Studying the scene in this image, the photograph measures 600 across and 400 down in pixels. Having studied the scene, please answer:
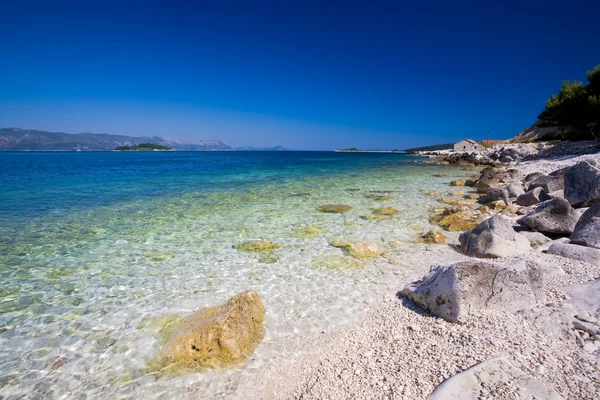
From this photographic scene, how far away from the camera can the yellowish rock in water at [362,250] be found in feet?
24.8

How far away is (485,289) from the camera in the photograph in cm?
429

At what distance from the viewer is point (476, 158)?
4734cm

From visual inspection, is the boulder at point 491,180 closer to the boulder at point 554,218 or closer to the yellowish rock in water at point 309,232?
the boulder at point 554,218

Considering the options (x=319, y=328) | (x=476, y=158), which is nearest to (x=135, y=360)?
(x=319, y=328)

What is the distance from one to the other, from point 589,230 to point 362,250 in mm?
4884

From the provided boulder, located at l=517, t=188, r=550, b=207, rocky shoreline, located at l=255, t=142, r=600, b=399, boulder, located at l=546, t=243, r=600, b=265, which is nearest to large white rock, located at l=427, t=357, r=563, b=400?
rocky shoreline, located at l=255, t=142, r=600, b=399

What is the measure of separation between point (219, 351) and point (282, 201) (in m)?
11.9

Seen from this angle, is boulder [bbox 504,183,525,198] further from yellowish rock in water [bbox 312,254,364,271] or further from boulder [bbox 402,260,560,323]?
boulder [bbox 402,260,560,323]

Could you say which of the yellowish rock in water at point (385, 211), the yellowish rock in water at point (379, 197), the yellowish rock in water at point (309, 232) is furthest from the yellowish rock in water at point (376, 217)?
the yellowish rock in water at point (379, 197)

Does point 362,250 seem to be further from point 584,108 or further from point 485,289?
point 584,108

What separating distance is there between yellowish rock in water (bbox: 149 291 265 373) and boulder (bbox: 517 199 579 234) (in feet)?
26.5

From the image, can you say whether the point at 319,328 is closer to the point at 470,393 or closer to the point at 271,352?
the point at 271,352

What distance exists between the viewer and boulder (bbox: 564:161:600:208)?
9.21 meters

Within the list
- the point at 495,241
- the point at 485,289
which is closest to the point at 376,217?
the point at 495,241
